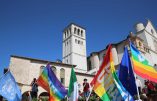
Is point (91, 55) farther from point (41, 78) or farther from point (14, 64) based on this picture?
point (41, 78)

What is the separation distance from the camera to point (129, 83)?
839cm

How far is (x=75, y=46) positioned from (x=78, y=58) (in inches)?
188

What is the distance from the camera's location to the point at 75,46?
64500 mm

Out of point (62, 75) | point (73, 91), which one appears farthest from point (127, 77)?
point (62, 75)

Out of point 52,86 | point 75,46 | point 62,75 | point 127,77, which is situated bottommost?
point 52,86

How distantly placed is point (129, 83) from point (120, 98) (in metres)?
0.81

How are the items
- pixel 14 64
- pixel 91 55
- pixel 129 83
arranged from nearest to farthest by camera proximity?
pixel 129 83 < pixel 14 64 < pixel 91 55

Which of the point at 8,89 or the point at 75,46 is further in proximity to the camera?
the point at 75,46

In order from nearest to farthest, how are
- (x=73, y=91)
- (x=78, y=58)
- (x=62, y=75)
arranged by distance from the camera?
(x=73, y=91) < (x=62, y=75) < (x=78, y=58)

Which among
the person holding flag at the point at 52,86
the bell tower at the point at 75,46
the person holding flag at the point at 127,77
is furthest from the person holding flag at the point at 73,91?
the bell tower at the point at 75,46

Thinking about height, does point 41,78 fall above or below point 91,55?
below

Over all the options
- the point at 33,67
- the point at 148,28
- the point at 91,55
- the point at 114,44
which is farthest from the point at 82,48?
the point at 33,67

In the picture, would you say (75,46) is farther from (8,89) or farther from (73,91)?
(73,91)

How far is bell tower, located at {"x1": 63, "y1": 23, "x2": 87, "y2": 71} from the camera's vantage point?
6072 cm
